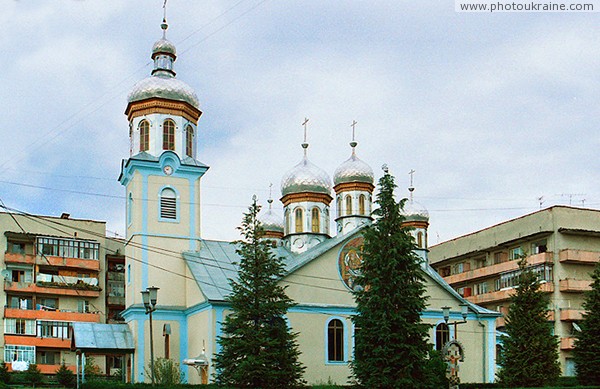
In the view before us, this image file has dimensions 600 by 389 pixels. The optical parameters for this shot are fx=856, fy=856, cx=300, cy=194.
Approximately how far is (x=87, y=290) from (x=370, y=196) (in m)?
19.9

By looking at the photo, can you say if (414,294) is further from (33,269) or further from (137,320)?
(33,269)

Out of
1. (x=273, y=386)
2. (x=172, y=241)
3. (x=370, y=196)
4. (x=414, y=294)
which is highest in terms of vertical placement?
(x=370, y=196)

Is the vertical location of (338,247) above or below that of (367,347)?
above

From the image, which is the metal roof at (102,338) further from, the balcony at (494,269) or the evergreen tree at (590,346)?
the balcony at (494,269)

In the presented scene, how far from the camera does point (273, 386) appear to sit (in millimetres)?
29016

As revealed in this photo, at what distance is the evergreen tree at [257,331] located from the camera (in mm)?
28844

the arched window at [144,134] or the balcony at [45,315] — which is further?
the balcony at [45,315]

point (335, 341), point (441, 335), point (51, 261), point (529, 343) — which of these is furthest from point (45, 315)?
point (529, 343)

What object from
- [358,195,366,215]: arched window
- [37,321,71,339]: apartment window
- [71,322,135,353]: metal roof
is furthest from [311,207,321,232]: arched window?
[37,321,71,339]: apartment window

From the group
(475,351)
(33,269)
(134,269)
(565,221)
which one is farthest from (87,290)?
(565,221)

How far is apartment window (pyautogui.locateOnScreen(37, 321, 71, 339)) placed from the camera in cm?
5375

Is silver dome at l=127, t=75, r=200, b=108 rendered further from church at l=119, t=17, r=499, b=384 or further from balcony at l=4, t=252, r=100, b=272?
balcony at l=4, t=252, r=100, b=272

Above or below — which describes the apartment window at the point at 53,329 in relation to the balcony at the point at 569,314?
below

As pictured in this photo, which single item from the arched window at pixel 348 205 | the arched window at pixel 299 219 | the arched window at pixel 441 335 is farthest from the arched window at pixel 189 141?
the arched window at pixel 441 335
